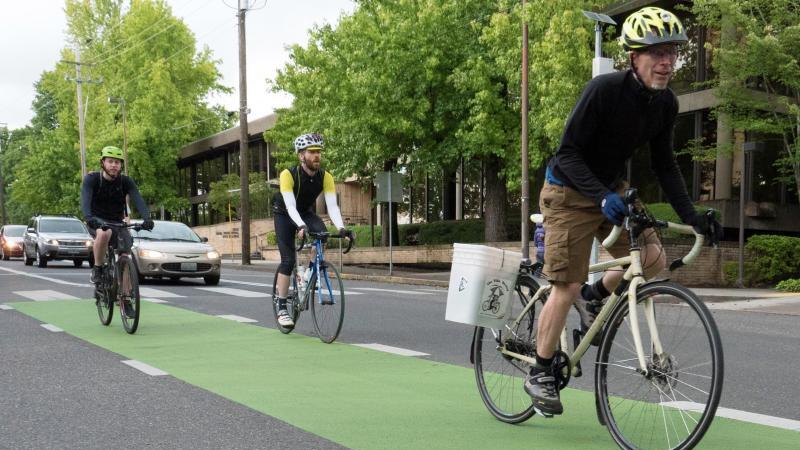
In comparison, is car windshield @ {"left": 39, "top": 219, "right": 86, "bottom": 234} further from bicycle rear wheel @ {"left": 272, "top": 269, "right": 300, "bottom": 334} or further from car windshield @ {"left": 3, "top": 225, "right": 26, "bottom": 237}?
bicycle rear wheel @ {"left": 272, "top": 269, "right": 300, "bottom": 334}

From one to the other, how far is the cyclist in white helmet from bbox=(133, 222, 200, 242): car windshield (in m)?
10.0

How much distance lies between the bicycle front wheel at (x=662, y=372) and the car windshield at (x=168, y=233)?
15.3 metres

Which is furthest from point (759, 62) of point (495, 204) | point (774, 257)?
point (495, 204)

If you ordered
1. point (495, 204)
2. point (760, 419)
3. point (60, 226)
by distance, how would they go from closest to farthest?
1. point (760, 419)
2. point (495, 204)
3. point (60, 226)

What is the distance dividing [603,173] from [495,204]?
2313cm

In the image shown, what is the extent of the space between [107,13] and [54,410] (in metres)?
60.8

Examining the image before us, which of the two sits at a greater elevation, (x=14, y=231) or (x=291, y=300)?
(x=291, y=300)

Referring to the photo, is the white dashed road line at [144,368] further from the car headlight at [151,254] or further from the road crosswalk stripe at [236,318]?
the car headlight at [151,254]

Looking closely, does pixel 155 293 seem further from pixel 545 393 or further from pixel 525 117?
pixel 545 393

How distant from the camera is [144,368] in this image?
6871mm

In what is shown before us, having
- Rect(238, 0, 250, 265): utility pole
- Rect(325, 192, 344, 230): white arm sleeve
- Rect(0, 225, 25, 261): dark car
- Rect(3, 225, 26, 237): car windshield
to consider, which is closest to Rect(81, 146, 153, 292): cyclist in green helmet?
Rect(325, 192, 344, 230): white arm sleeve

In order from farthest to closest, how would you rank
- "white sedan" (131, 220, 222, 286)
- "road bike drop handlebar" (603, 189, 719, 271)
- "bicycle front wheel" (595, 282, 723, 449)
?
"white sedan" (131, 220, 222, 286), "road bike drop handlebar" (603, 189, 719, 271), "bicycle front wheel" (595, 282, 723, 449)

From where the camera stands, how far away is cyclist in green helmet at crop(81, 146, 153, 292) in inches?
359

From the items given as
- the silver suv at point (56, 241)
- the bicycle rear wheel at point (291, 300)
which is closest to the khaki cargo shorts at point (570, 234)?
the bicycle rear wheel at point (291, 300)
